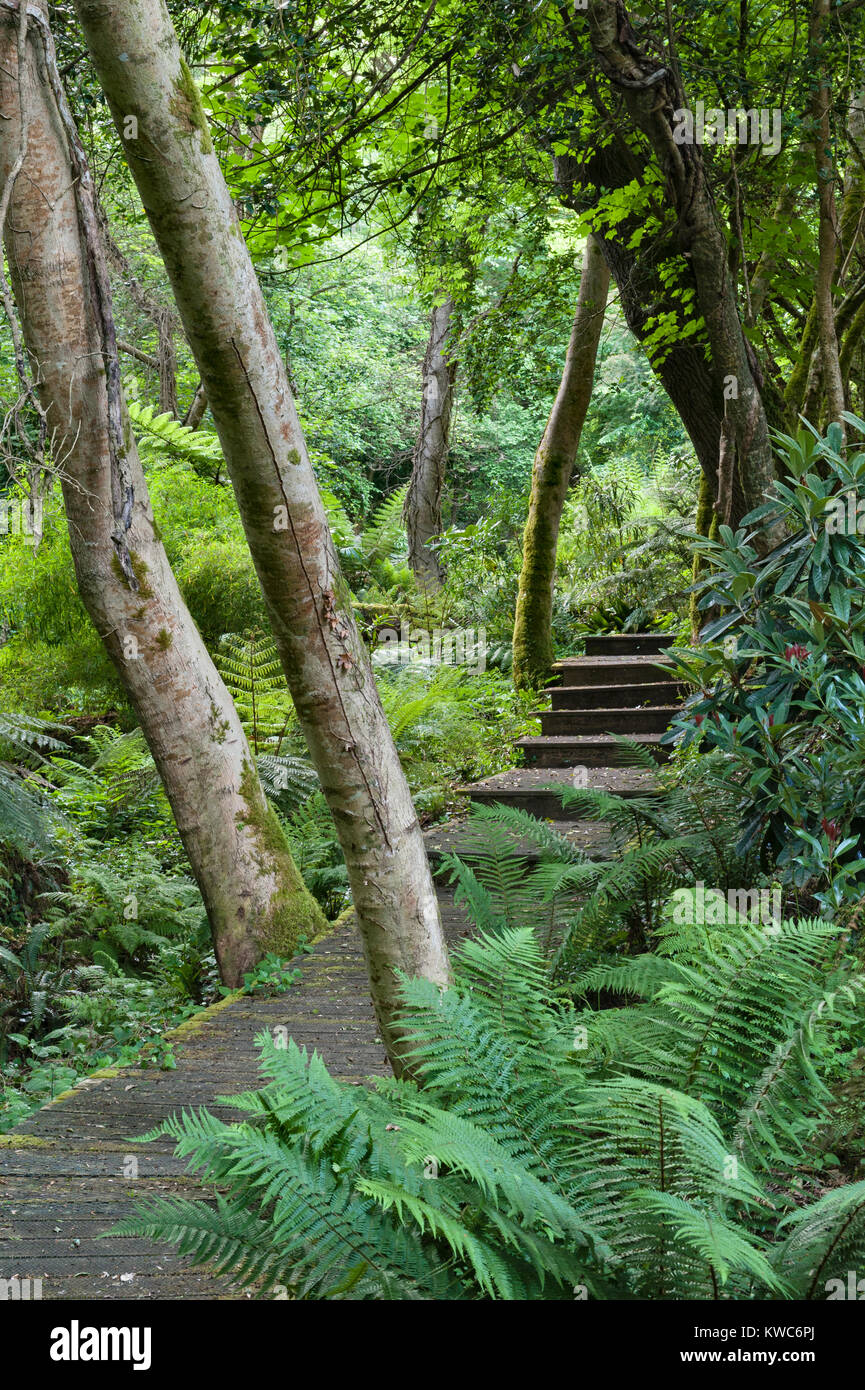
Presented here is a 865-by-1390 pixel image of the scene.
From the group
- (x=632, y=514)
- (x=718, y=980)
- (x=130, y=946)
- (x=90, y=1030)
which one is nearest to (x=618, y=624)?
(x=632, y=514)

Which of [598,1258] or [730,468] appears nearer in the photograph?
[598,1258]

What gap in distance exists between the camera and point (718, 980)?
238cm

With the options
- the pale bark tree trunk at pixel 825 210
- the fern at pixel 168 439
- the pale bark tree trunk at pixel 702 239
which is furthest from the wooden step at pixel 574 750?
the fern at pixel 168 439

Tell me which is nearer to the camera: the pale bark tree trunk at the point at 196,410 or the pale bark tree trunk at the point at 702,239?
the pale bark tree trunk at the point at 702,239

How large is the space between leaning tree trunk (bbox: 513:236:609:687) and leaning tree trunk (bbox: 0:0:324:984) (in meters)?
5.04

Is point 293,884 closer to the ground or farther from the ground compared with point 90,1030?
farther from the ground

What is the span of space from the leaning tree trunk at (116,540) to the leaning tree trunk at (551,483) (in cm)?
504

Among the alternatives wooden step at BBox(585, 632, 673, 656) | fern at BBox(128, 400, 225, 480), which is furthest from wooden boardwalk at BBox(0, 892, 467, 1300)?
fern at BBox(128, 400, 225, 480)

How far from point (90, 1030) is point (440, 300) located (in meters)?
6.04

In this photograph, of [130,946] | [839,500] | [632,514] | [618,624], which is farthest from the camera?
[632,514]

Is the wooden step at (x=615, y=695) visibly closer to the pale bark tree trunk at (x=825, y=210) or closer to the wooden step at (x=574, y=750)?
the wooden step at (x=574, y=750)

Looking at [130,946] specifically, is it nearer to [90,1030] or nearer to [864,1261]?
[90,1030]

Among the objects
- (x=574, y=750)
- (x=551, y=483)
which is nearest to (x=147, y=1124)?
(x=574, y=750)

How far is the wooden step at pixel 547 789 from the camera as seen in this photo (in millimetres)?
7027
